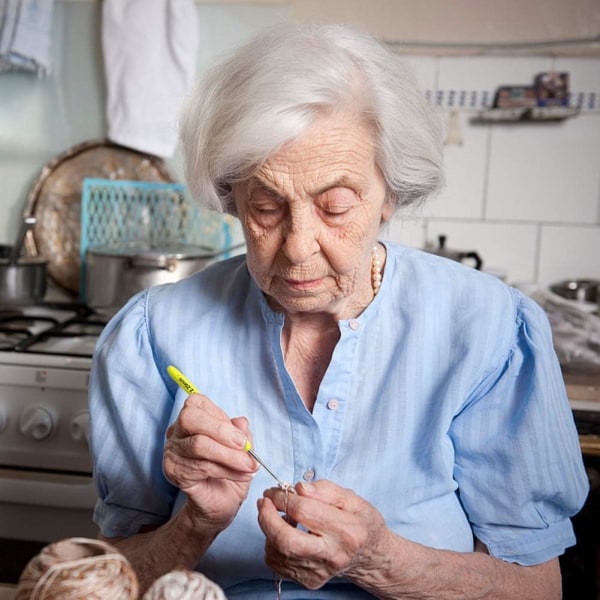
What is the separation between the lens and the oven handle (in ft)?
5.16

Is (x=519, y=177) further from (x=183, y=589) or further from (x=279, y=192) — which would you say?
(x=183, y=589)

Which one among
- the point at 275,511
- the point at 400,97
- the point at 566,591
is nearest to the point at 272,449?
the point at 275,511

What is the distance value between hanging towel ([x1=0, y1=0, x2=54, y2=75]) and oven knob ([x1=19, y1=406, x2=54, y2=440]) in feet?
3.58

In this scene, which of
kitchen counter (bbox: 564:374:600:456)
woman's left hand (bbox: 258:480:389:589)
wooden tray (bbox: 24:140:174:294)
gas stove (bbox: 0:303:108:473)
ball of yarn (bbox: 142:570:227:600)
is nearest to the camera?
ball of yarn (bbox: 142:570:227:600)

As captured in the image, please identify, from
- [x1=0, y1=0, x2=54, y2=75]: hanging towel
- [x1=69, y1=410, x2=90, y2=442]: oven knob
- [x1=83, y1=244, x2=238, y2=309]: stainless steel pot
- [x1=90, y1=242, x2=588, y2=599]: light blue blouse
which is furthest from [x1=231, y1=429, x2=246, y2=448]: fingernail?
[x1=0, y1=0, x2=54, y2=75]: hanging towel

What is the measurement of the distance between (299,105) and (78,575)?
21.2 inches

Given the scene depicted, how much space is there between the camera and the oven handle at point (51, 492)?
157 centimetres

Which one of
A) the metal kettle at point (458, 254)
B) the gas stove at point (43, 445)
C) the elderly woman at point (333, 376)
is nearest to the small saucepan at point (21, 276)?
the gas stove at point (43, 445)

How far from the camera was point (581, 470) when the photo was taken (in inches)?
38.6

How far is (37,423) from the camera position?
61.1 inches

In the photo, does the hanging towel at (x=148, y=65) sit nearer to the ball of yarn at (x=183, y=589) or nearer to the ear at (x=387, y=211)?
the ear at (x=387, y=211)

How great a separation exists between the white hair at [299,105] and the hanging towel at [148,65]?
46.9 inches

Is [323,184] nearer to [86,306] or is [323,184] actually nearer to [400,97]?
[400,97]

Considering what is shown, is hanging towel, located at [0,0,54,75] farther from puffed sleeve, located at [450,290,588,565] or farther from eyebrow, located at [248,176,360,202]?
puffed sleeve, located at [450,290,588,565]
